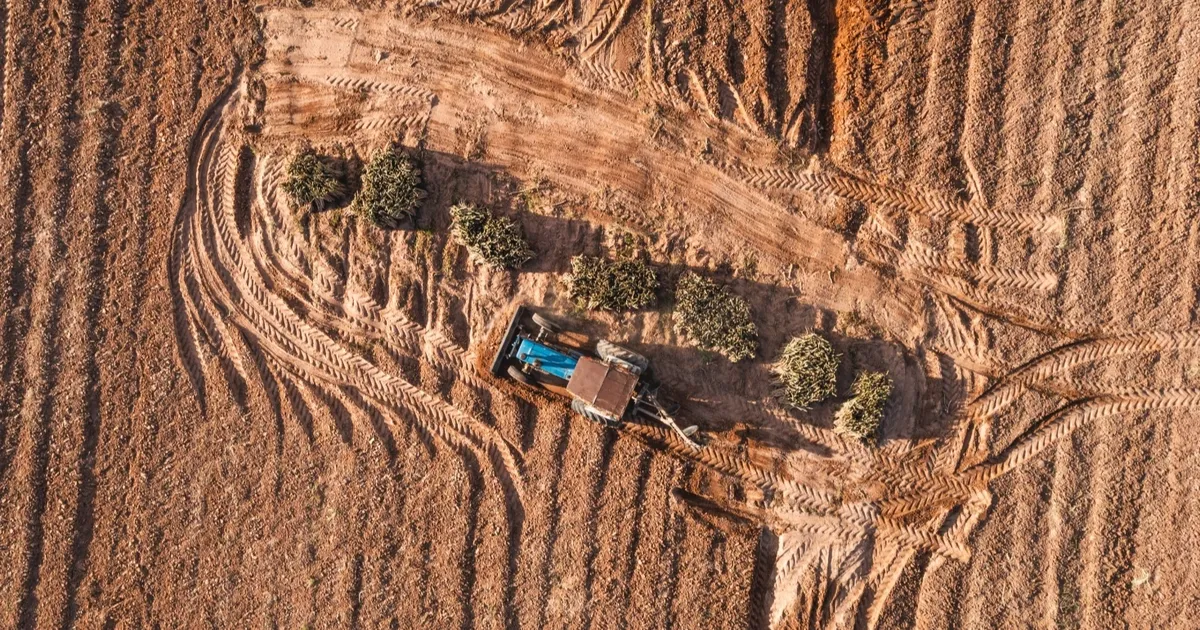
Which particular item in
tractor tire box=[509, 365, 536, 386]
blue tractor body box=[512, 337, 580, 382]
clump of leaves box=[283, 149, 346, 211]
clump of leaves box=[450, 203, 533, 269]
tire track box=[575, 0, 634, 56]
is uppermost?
tire track box=[575, 0, 634, 56]

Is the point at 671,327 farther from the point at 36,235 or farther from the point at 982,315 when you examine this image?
the point at 36,235

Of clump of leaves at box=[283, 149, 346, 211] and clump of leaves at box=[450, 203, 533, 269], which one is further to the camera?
clump of leaves at box=[283, 149, 346, 211]

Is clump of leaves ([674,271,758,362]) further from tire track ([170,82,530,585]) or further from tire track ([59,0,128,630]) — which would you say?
tire track ([59,0,128,630])

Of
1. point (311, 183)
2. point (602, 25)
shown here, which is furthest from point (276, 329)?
point (602, 25)

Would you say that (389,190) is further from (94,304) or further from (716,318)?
(716,318)

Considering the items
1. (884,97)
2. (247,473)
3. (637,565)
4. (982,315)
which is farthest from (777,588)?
(247,473)

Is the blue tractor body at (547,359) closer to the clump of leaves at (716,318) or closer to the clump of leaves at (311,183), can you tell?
the clump of leaves at (716,318)

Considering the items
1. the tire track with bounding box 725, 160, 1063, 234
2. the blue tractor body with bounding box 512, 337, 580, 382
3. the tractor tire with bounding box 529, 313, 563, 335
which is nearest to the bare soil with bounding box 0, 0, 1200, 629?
the tire track with bounding box 725, 160, 1063, 234
